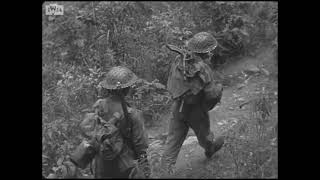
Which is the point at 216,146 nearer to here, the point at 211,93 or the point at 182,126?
the point at 182,126

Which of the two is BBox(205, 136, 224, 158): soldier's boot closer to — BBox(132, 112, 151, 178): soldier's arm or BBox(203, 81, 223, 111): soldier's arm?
BBox(203, 81, 223, 111): soldier's arm

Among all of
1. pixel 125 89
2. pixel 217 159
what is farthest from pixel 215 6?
pixel 125 89

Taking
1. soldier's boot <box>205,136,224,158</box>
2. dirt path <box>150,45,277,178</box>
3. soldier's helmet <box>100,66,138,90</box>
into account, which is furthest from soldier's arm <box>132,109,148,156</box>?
soldier's boot <box>205,136,224,158</box>

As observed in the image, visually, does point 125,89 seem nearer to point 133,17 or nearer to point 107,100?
point 107,100

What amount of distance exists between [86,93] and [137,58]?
3.88 ft

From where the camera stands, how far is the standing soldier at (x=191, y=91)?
5.82 metres

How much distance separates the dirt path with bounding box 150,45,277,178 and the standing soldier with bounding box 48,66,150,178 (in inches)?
22.9

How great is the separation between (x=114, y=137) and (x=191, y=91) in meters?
1.16

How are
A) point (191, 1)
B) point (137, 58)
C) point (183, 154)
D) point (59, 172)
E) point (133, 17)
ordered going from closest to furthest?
point (59, 172) < point (183, 154) < point (137, 58) < point (133, 17) < point (191, 1)

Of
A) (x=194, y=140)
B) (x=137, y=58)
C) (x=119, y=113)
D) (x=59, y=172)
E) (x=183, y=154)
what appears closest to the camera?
(x=119, y=113)

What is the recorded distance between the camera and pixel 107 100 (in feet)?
17.7

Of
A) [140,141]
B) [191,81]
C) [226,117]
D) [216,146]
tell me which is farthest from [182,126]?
[226,117]

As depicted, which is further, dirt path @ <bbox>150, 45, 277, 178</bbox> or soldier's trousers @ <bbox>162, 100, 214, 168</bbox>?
soldier's trousers @ <bbox>162, 100, 214, 168</bbox>

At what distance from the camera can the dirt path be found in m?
5.68
